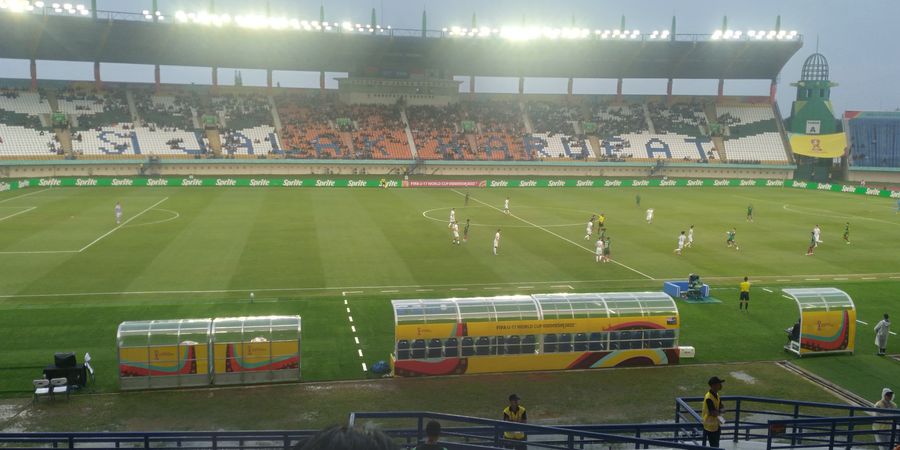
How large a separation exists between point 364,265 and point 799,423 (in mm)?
26030

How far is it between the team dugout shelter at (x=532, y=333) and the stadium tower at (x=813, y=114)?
3438 inches

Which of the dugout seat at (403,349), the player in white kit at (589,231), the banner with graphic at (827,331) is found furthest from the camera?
the player in white kit at (589,231)

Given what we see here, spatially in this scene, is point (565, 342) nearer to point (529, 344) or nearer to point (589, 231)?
point (529, 344)

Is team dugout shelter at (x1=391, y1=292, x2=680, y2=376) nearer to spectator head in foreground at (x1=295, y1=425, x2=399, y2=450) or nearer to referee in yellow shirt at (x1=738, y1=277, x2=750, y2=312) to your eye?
referee in yellow shirt at (x1=738, y1=277, x2=750, y2=312)

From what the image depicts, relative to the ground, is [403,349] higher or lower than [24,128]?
→ lower

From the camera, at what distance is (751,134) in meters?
100

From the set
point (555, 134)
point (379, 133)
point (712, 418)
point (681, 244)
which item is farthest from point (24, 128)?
point (712, 418)

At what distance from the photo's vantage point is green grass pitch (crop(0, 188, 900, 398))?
2364 centimetres

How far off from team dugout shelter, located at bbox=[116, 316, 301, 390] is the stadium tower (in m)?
95.2

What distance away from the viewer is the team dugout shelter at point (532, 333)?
20.6 metres

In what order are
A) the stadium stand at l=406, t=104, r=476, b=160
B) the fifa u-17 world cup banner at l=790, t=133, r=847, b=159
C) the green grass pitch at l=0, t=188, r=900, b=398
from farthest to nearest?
the fifa u-17 world cup banner at l=790, t=133, r=847, b=159 → the stadium stand at l=406, t=104, r=476, b=160 → the green grass pitch at l=0, t=188, r=900, b=398

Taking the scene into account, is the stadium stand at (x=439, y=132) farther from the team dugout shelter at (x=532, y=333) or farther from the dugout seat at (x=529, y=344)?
the dugout seat at (x=529, y=344)

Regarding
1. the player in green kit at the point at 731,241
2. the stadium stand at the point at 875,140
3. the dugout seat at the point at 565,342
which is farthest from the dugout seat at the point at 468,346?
the stadium stand at the point at 875,140

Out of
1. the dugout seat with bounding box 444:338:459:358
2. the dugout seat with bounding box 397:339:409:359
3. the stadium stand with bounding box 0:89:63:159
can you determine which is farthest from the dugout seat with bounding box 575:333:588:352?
the stadium stand with bounding box 0:89:63:159
